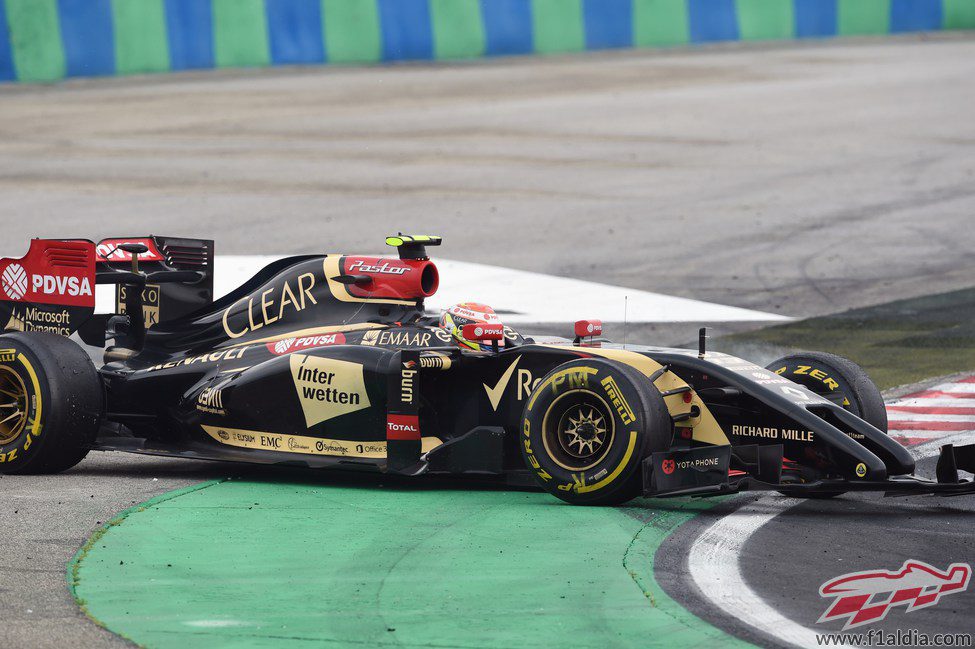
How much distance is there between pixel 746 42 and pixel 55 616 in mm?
25520

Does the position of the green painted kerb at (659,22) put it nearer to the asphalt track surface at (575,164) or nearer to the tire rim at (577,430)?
the asphalt track surface at (575,164)

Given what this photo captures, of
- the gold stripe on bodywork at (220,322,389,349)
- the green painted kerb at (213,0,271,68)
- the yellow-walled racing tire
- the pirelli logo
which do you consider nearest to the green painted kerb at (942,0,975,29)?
the green painted kerb at (213,0,271,68)

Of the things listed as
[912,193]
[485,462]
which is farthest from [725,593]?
[912,193]

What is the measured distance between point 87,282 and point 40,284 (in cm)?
46

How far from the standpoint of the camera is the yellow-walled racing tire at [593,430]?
28.9 feet

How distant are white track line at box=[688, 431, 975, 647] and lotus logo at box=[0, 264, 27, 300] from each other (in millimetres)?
5462

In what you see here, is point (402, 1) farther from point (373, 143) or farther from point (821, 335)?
point (821, 335)

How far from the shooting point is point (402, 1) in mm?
28047

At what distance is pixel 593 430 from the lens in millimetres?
9109

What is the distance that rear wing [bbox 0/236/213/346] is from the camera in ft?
36.0

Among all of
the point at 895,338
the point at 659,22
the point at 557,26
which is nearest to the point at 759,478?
the point at 895,338

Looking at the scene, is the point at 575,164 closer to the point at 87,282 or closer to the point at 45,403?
the point at 87,282

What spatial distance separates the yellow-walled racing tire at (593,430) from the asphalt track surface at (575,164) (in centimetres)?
648

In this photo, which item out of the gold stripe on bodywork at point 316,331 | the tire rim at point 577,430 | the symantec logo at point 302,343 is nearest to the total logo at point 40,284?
the gold stripe on bodywork at point 316,331
